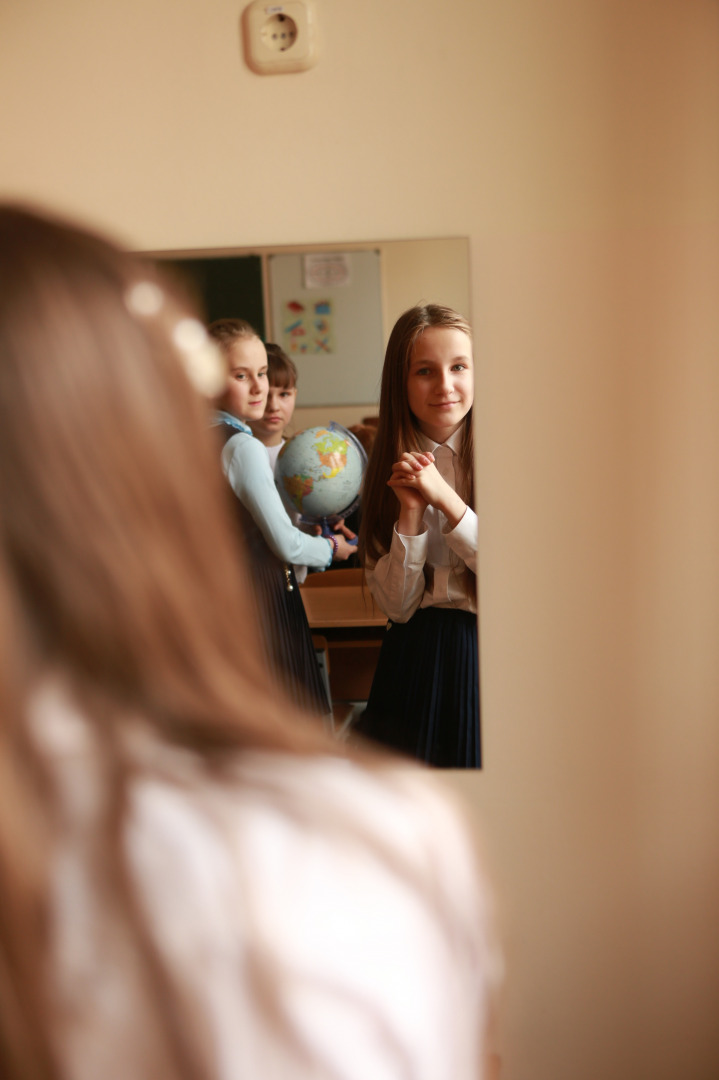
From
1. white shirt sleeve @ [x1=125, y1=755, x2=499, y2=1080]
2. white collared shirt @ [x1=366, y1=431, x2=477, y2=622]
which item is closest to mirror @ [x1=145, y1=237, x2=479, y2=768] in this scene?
white collared shirt @ [x1=366, y1=431, x2=477, y2=622]

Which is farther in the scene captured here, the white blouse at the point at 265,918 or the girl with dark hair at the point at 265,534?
the girl with dark hair at the point at 265,534

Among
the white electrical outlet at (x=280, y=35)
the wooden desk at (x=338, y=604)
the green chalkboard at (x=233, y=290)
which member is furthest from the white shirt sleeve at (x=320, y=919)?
the white electrical outlet at (x=280, y=35)

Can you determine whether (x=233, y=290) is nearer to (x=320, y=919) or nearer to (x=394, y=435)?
(x=394, y=435)

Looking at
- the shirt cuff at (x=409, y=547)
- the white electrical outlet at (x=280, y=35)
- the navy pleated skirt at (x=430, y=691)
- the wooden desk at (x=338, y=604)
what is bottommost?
the navy pleated skirt at (x=430, y=691)

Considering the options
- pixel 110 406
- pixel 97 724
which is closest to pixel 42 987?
pixel 97 724

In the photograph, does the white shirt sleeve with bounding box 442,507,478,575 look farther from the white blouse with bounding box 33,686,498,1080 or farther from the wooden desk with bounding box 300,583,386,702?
the white blouse with bounding box 33,686,498,1080

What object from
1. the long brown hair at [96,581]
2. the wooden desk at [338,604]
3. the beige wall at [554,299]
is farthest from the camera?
the wooden desk at [338,604]

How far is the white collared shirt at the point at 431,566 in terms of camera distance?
1.25m

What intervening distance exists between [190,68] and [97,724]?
1068 mm

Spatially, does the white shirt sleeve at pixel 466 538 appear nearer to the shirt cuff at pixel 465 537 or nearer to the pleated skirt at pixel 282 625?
the shirt cuff at pixel 465 537

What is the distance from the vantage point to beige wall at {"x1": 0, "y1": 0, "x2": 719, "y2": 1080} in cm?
116

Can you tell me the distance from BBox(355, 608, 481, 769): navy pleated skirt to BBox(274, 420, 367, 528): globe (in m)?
0.21

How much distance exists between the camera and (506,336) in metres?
1.21

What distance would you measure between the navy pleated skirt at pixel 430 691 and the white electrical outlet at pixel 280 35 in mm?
827
